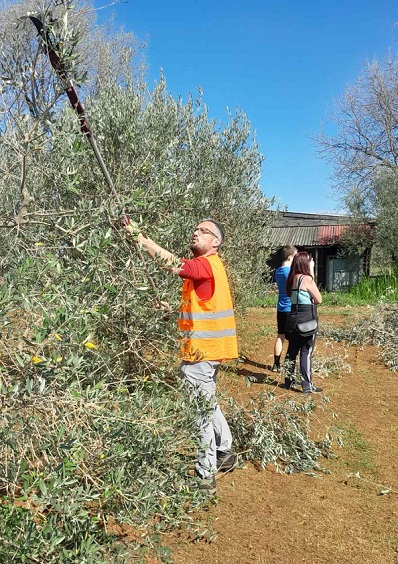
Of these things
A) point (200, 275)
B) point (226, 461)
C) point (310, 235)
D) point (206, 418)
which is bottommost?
point (226, 461)

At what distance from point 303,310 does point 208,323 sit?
3.28m

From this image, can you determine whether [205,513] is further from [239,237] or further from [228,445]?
[239,237]

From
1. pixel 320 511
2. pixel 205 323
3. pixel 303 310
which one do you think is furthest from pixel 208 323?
pixel 303 310

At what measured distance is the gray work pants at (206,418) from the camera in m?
3.77

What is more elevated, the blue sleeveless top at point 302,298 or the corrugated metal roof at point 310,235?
the corrugated metal roof at point 310,235

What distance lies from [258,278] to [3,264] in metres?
6.28

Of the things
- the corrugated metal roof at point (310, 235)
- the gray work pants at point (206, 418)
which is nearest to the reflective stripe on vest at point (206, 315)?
the gray work pants at point (206, 418)

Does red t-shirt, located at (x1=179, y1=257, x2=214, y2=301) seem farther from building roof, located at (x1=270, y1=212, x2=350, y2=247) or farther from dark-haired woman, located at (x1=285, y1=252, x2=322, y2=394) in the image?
building roof, located at (x1=270, y1=212, x2=350, y2=247)

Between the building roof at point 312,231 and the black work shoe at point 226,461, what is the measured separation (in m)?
19.3

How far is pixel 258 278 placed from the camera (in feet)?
29.7

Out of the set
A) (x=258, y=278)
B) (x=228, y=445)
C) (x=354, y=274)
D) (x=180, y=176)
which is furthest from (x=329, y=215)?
(x=228, y=445)

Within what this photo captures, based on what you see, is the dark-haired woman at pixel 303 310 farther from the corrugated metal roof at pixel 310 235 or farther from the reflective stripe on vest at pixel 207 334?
the corrugated metal roof at pixel 310 235

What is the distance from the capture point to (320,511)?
13.2 ft

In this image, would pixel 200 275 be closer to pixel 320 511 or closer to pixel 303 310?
pixel 320 511
